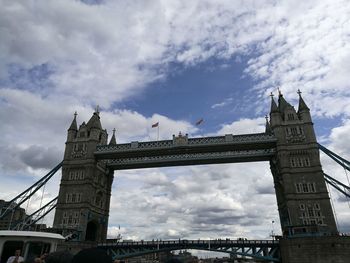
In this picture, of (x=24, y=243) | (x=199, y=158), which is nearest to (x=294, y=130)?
(x=199, y=158)

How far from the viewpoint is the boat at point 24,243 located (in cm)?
1562

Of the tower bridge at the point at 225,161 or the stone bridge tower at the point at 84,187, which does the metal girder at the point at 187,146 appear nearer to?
the tower bridge at the point at 225,161

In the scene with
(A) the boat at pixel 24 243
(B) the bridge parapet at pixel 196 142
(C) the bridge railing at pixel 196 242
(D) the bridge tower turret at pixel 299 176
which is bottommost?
(A) the boat at pixel 24 243

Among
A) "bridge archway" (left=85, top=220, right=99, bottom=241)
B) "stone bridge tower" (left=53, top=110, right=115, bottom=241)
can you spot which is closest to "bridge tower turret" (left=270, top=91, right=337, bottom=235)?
"stone bridge tower" (left=53, top=110, right=115, bottom=241)

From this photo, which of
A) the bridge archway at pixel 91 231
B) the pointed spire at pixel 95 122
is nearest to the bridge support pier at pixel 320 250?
the bridge archway at pixel 91 231

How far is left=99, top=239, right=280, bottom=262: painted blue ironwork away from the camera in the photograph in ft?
158

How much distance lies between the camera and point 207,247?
169 ft

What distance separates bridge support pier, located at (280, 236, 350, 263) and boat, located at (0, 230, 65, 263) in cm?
3422

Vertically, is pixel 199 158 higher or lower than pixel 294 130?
lower

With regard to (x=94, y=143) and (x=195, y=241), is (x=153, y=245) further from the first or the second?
(x=94, y=143)

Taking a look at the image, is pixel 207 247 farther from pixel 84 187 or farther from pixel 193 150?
pixel 84 187

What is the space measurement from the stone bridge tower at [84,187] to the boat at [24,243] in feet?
113

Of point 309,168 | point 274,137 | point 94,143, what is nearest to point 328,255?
point 309,168

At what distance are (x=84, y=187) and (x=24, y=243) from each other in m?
37.8
